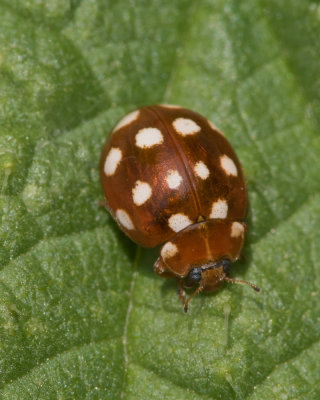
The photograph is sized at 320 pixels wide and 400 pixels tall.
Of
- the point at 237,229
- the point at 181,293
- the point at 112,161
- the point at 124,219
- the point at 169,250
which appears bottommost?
the point at 181,293

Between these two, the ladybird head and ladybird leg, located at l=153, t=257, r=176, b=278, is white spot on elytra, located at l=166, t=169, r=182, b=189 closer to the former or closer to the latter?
the ladybird head

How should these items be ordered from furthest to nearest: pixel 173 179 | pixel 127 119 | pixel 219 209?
pixel 127 119, pixel 219 209, pixel 173 179

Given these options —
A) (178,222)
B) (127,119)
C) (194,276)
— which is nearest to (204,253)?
(194,276)

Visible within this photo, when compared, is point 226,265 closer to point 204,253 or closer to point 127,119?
point 204,253

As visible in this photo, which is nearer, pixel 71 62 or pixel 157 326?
pixel 157 326

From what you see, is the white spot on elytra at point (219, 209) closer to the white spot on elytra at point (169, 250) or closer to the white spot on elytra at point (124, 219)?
the white spot on elytra at point (169, 250)

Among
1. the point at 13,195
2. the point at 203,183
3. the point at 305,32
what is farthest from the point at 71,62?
the point at 305,32

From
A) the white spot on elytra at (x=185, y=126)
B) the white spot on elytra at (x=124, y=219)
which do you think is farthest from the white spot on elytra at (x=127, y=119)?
the white spot on elytra at (x=124, y=219)

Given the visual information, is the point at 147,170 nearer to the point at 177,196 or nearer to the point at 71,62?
the point at 177,196
